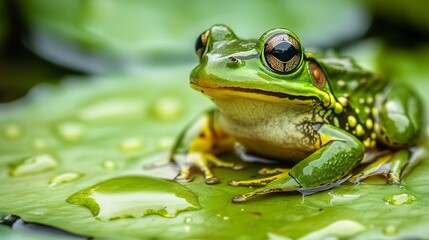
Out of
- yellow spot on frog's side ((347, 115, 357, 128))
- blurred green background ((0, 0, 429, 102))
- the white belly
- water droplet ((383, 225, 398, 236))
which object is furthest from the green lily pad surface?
blurred green background ((0, 0, 429, 102))

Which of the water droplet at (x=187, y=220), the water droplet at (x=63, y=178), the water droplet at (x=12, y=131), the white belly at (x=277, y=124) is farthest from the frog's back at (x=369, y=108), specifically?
the water droplet at (x=12, y=131)

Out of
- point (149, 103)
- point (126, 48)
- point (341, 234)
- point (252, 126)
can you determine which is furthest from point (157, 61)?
point (341, 234)

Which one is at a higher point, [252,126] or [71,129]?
[71,129]

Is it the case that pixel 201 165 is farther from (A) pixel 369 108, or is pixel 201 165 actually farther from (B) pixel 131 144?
(A) pixel 369 108

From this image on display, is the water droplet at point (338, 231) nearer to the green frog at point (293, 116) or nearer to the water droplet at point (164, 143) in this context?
the green frog at point (293, 116)

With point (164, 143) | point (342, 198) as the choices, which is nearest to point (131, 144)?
point (164, 143)

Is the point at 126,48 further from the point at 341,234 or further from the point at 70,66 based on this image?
the point at 341,234

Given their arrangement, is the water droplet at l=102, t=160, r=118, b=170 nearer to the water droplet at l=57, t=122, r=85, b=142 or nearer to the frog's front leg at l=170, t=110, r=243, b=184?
the frog's front leg at l=170, t=110, r=243, b=184
